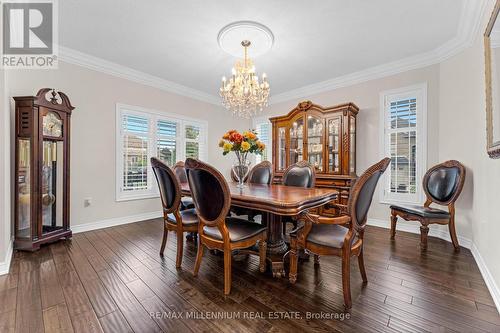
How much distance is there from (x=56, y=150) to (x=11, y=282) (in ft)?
5.59

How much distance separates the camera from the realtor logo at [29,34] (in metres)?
2.21

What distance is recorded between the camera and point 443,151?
307 cm

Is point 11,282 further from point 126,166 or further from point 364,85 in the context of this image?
point 364,85

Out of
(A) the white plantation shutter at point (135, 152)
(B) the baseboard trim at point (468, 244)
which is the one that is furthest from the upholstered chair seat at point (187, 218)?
(B) the baseboard trim at point (468, 244)

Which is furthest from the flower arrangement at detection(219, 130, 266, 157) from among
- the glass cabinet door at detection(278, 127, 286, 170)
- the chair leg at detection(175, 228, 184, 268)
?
the glass cabinet door at detection(278, 127, 286, 170)

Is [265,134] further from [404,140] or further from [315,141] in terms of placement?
[404,140]

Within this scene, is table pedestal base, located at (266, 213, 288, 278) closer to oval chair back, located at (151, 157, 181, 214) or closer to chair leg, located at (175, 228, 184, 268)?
chair leg, located at (175, 228, 184, 268)

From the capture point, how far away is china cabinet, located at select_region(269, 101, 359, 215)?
12.0 ft

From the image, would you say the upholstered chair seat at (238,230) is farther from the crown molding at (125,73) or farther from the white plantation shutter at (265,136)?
the white plantation shutter at (265,136)

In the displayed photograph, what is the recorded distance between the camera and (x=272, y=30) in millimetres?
2590

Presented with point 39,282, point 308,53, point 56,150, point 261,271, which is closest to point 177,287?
point 261,271

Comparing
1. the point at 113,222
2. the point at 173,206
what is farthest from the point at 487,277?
the point at 113,222

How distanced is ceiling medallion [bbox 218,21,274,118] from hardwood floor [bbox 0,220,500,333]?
2.00 metres

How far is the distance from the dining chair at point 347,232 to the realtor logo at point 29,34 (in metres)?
3.24
